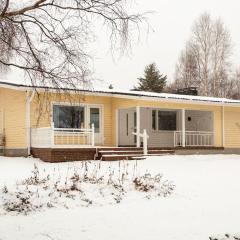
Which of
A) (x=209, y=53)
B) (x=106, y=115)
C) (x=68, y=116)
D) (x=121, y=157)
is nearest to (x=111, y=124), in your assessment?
(x=106, y=115)

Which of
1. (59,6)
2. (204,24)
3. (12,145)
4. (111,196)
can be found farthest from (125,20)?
(204,24)

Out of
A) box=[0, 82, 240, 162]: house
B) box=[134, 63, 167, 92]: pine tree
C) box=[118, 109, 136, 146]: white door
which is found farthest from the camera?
box=[134, 63, 167, 92]: pine tree

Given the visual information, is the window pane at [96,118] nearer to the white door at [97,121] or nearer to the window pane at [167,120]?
the white door at [97,121]

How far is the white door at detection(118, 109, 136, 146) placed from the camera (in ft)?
81.0

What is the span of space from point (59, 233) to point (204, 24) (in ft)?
125

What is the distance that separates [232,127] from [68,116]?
9.66m

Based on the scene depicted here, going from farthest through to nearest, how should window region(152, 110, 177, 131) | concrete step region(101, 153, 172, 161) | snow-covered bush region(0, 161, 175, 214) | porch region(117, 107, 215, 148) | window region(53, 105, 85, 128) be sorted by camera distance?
1. window region(152, 110, 177, 131)
2. porch region(117, 107, 215, 148)
3. window region(53, 105, 85, 128)
4. concrete step region(101, 153, 172, 161)
5. snow-covered bush region(0, 161, 175, 214)

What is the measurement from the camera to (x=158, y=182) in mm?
12188

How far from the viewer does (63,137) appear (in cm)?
2223

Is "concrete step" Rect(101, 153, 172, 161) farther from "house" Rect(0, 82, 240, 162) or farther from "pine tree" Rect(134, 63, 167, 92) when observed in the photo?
"pine tree" Rect(134, 63, 167, 92)

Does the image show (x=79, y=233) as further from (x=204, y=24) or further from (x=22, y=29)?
(x=204, y=24)

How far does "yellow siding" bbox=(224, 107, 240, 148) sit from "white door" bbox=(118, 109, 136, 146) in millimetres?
5305

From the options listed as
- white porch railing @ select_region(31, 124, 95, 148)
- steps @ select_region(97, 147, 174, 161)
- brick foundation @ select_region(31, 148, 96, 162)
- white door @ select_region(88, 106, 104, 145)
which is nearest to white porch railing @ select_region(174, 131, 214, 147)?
steps @ select_region(97, 147, 174, 161)

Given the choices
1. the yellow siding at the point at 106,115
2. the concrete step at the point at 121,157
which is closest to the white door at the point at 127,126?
the yellow siding at the point at 106,115
